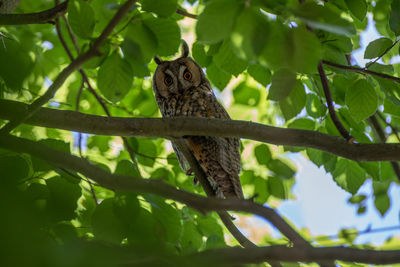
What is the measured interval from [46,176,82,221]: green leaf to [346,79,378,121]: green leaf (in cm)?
138

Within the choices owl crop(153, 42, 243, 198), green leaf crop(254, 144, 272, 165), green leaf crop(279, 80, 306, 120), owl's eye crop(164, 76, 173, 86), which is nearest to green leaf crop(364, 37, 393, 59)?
green leaf crop(279, 80, 306, 120)

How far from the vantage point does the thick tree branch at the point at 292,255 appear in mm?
1030

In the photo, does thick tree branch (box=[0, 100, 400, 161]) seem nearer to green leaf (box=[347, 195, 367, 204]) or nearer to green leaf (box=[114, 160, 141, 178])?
green leaf (box=[114, 160, 141, 178])

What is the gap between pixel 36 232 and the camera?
705mm

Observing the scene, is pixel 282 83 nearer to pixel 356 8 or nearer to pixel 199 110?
pixel 356 8

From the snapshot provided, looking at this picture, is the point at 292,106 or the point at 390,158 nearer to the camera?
the point at 390,158

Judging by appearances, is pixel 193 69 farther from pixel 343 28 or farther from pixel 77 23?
pixel 343 28

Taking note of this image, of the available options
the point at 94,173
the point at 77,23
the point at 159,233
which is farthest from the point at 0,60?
the point at 159,233

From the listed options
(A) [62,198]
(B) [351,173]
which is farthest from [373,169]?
(A) [62,198]

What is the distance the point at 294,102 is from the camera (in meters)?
1.78

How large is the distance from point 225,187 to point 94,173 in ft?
4.67

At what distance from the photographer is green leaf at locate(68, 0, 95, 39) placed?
5.27ft

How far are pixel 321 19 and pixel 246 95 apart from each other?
219 centimetres

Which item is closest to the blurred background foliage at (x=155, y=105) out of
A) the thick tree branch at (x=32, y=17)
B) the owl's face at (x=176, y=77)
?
the thick tree branch at (x=32, y=17)
